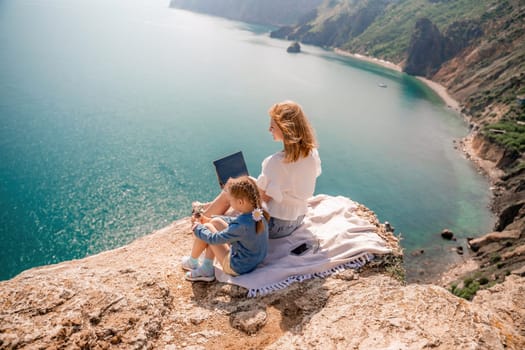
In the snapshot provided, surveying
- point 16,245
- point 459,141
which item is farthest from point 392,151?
point 16,245

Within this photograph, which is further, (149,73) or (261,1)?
(261,1)

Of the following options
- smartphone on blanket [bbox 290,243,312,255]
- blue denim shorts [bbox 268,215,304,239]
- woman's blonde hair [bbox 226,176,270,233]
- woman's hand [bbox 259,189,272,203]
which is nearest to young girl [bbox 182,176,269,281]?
woman's blonde hair [bbox 226,176,270,233]

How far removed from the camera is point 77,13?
12631 centimetres

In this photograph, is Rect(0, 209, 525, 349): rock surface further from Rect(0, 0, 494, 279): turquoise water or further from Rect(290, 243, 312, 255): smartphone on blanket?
Rect(0, 0, 494, 279): turquoise water

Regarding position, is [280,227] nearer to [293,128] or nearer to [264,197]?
[264,197]

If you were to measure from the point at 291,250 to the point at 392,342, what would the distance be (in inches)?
98.4

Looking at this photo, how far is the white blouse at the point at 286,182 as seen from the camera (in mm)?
5492

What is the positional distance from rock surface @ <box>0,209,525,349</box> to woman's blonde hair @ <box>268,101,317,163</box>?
2088 millimetres

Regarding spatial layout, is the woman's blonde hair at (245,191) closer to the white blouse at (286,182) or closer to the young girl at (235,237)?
the young girl at (235,237)

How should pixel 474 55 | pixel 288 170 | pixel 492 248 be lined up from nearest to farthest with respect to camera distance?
pixel 288 170
pixel 492 248
pixel 474 55

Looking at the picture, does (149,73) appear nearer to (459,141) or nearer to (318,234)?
(459,141)

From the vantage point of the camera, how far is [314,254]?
19.2 ft

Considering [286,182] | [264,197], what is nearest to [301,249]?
[264,197]

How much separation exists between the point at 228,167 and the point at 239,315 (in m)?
3.34
